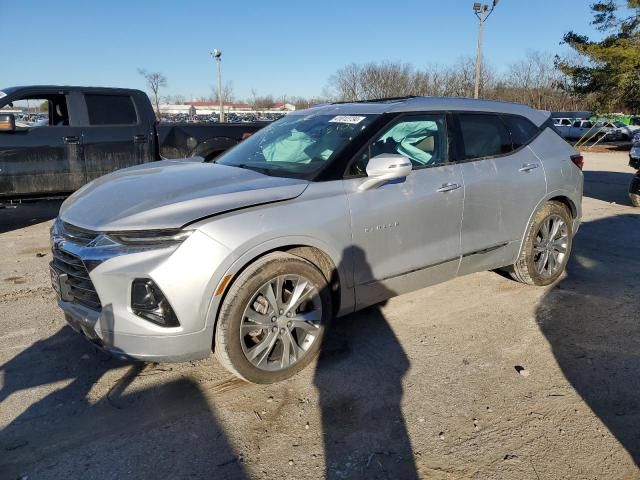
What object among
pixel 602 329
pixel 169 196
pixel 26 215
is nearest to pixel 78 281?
pixel 169 196

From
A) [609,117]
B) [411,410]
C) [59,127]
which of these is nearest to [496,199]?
[411,410]

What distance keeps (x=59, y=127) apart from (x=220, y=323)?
5754 mm

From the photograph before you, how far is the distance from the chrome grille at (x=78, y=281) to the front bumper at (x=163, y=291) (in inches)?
2.1

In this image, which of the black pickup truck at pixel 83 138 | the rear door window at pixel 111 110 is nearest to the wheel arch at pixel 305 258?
the black pickup truck at pixel 83 138

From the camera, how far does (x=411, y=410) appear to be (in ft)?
9.61

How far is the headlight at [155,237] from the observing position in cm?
273

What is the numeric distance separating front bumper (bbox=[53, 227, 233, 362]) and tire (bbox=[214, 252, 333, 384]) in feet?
0.47

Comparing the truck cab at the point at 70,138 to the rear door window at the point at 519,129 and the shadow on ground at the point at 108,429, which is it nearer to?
the shadow on ground at the point at 108,429

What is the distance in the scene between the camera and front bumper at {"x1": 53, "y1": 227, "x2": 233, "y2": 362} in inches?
106

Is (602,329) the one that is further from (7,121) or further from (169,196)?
(7,121)

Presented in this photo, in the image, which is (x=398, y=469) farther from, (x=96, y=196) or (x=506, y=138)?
(x=506, y=138)

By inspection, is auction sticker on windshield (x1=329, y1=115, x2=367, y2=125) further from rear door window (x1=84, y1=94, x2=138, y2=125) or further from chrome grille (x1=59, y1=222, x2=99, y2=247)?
rear door window (x1=84, y1=94, x2=138, y2=125)

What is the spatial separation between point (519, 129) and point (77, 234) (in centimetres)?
387

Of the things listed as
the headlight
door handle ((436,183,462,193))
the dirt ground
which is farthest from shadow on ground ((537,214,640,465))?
the headlight
